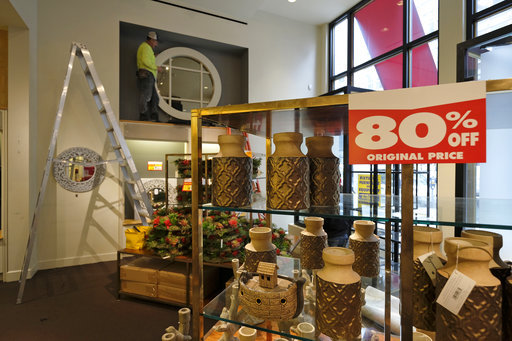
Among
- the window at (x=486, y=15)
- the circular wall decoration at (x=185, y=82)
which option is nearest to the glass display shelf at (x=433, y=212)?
the window at (x=486, y=15)

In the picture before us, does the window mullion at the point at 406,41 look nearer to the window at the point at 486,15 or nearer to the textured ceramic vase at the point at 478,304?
the window at the point at 486,15

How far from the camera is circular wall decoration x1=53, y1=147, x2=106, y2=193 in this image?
11.4 ft

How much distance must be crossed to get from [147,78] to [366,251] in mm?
3972

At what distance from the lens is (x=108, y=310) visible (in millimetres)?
2355

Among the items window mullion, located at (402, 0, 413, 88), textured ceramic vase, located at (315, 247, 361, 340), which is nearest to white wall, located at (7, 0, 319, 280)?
window mullion, located at (402, 0, 413, 88)

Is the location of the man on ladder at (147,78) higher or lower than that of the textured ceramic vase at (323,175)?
higher

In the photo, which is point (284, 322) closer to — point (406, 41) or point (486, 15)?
point (486, 15)

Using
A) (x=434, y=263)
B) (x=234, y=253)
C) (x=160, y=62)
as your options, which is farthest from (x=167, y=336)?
(x=160, y=62)

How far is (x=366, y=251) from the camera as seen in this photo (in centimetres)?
101

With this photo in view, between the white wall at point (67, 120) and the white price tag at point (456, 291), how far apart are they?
155 inches

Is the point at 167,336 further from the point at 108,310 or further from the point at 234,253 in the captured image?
the point at 108,310

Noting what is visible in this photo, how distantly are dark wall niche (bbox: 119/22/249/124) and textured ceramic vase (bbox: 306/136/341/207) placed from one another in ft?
12.3

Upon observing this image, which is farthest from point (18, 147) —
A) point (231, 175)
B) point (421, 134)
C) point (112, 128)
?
point (421, 134)

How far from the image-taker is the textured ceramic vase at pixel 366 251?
101 cm
